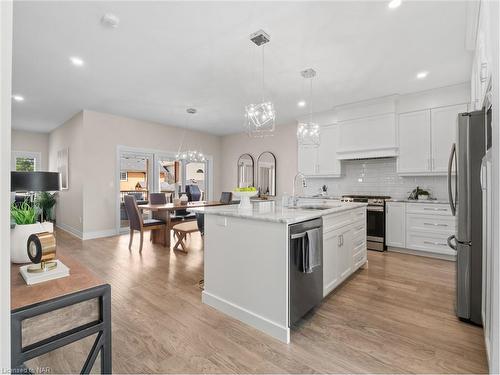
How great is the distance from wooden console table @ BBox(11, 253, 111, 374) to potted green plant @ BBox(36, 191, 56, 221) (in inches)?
277

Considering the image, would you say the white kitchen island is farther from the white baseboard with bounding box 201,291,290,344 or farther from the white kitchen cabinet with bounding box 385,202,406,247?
the white kitchen cabinet with bounding box 385,202,406,247

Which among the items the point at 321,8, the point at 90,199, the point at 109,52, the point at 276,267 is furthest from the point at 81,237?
the point at 321,8

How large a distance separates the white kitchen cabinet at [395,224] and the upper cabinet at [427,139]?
635mm

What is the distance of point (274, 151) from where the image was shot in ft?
22.0

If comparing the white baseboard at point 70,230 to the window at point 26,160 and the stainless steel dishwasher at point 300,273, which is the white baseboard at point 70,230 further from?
the stainless steel dishwasher at point 300,273

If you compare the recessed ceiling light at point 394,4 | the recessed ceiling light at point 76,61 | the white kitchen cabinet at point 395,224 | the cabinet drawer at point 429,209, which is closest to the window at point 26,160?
the recessed ceiling light at point 76,61

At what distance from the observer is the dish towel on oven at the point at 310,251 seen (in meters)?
1.97

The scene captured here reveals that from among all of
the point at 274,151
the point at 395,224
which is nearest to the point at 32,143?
the point at 274,151

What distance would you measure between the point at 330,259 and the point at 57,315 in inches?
85.9

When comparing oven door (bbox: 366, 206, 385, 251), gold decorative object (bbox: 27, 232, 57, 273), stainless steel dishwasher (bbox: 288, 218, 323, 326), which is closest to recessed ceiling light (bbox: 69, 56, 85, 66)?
gold decorative object (bbox: 27, 232, 57, 273)

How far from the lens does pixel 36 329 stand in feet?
3.06

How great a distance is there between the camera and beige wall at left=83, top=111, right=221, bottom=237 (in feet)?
17.1

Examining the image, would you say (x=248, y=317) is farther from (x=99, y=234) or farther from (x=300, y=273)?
(x=99, y=234)

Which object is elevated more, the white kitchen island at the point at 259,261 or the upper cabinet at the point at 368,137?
the upper cabinet at the point at 368,137
